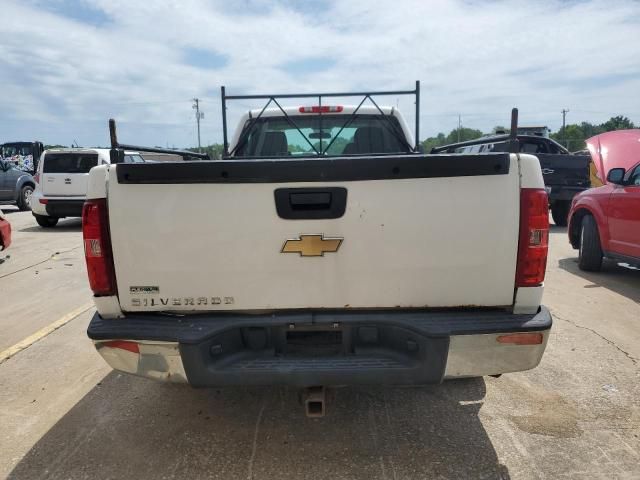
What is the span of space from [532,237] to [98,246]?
211 cm

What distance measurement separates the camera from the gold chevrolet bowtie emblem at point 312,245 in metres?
2.44

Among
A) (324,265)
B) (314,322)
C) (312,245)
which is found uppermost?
(312,245)

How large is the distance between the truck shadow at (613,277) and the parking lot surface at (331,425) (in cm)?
189

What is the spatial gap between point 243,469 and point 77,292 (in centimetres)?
458

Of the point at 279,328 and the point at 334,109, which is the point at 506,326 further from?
the point at 334,109

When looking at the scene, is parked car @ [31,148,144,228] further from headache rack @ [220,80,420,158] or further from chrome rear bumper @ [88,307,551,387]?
chrome rear bumper @ [88,307,551,387]

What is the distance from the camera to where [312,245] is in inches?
96.3

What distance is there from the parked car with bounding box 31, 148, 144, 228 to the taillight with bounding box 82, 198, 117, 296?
1039 centimetres

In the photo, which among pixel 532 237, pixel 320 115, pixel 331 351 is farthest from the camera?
pixel 320 115

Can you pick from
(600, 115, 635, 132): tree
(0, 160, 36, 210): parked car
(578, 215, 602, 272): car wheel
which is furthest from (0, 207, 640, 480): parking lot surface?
(600, 115, 635, 132): tree

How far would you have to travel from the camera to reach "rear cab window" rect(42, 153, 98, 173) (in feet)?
40.2

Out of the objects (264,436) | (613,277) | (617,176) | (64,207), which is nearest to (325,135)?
(264,436)

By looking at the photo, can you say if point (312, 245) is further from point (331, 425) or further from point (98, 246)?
point (331, 425)

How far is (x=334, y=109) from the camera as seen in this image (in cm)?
495
